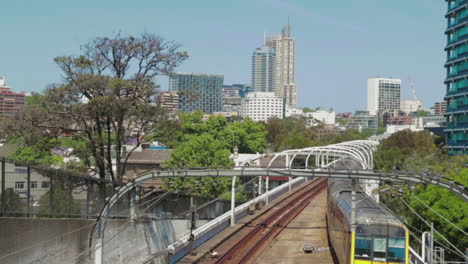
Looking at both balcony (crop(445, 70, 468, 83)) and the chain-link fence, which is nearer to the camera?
the chain-link fence

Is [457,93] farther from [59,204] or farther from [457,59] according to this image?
[59,204]

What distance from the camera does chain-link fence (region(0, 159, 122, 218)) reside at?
52.4 feet

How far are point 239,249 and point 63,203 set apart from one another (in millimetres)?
6963

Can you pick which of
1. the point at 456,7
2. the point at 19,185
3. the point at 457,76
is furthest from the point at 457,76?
the point at 19,185

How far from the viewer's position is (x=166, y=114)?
1040 inches

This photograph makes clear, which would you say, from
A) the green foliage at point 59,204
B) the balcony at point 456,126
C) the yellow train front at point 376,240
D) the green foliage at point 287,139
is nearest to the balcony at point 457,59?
the balcony at point 456,126

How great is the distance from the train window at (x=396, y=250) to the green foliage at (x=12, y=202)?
10.7 metres

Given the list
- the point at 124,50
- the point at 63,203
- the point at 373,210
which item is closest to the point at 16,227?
the point at 63,203

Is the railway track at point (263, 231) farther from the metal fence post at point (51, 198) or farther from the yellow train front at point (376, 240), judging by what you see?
the metal fence post at point (51, 198)

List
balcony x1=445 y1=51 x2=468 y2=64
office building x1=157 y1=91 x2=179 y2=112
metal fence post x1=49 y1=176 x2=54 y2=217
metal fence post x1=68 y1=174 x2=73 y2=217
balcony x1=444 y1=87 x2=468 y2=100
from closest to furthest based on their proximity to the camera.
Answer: metal fence post x1=49 y1=176 x2=54 y2=217 → metal fence post x1=68 y1=174 x2=73 y2=217 → office building x1=157 y1=91 x2=179 y2=112 → balcony x1=445 y1=51 x2=468 y2=64 → balcony x1=444 y1=87 x2=468 y2=100

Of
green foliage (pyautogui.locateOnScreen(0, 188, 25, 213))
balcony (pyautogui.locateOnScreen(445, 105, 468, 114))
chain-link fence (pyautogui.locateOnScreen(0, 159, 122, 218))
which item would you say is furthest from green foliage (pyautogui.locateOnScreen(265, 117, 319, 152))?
green foliage (pyautogui.locateOnScreen(0, 188, 25, 213))

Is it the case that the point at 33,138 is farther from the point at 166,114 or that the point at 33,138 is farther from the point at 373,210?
the point at 373,210

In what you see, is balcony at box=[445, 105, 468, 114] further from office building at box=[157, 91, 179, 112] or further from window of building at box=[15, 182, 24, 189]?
window of building at box=[15, 182, 24, 189]

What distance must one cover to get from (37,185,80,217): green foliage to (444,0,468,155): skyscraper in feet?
170
